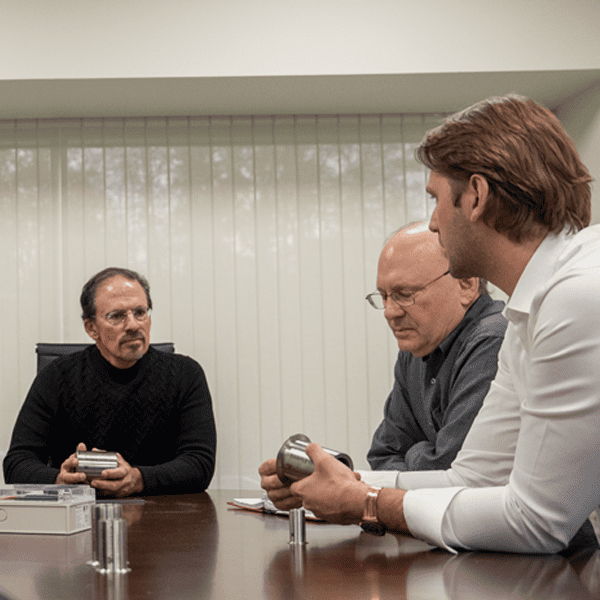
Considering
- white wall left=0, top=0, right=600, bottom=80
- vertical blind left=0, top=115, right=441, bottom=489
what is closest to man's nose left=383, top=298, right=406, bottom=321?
white wall left=0, top=0, right=600, bottom=80

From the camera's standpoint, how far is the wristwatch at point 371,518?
1194 mm

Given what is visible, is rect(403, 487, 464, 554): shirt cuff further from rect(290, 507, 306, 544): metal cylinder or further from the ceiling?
the ceiling

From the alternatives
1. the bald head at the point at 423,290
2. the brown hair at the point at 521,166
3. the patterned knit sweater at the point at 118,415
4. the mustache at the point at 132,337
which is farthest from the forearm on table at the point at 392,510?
the mustache at the point at 132,337

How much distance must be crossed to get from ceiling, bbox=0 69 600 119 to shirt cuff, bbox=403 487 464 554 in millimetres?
2667

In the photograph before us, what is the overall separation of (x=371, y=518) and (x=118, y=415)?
1.59 meters

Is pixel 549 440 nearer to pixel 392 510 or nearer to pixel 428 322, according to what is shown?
pixel 392 510

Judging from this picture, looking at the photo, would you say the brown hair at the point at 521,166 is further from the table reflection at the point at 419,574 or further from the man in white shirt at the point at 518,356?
the table reflection at the point at 419,574

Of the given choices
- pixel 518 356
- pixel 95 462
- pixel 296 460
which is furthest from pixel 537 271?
pixel 95 462

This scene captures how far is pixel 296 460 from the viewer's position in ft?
4.30

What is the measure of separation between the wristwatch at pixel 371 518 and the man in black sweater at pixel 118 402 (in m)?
1.19

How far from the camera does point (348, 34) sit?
3.47m

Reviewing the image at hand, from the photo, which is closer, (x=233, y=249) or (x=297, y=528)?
(x=297, y=528)

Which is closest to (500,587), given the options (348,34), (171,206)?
(348,34)

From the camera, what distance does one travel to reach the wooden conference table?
0.88 metres
